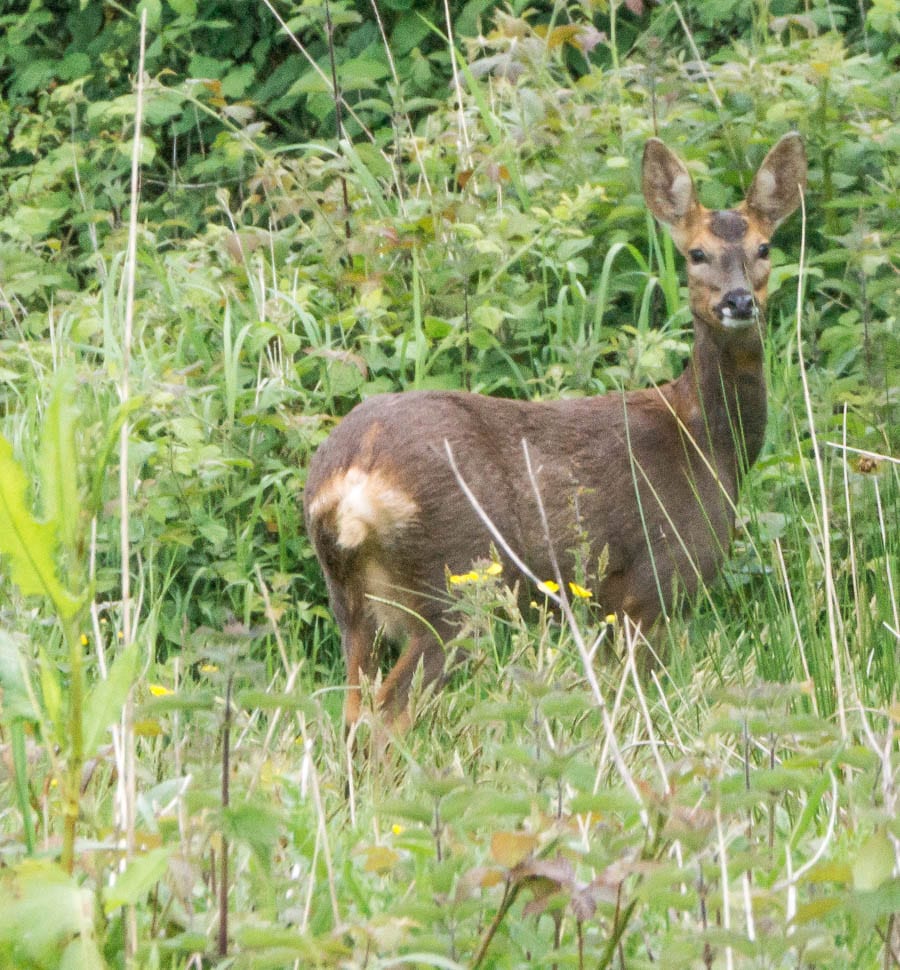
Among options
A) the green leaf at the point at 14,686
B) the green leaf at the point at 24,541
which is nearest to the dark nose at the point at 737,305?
the green leaf at the point at 14,686

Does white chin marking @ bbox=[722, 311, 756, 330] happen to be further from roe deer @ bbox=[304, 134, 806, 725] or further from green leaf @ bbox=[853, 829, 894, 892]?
green leaf @ bbox=[853, 829, 894, 892]

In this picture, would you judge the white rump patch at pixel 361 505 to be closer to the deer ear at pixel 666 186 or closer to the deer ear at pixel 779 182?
the deer ear at pixel 666 186

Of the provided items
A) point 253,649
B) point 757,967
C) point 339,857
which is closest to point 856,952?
point 757,967

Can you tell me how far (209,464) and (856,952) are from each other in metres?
3.50

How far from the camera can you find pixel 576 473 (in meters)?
5.08

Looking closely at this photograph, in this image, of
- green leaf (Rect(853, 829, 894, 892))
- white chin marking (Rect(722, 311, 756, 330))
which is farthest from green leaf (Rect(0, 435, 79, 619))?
white chin marking (Rect(722, 311, 756, 330))

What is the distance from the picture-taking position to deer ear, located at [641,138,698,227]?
5.66 meters

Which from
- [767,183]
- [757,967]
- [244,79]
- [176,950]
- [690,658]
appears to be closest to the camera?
[757,967]

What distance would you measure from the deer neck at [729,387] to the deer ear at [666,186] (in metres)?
0.43

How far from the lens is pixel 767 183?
18.7ft

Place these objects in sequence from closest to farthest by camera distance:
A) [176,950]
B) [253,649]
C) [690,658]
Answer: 1. [176,950]
2. [690,658]
3. [253,649]

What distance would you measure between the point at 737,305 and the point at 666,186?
74cm

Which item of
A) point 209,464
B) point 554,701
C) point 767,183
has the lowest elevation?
point 209,464

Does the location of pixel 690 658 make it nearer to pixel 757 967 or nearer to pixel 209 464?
pixel 209 464
